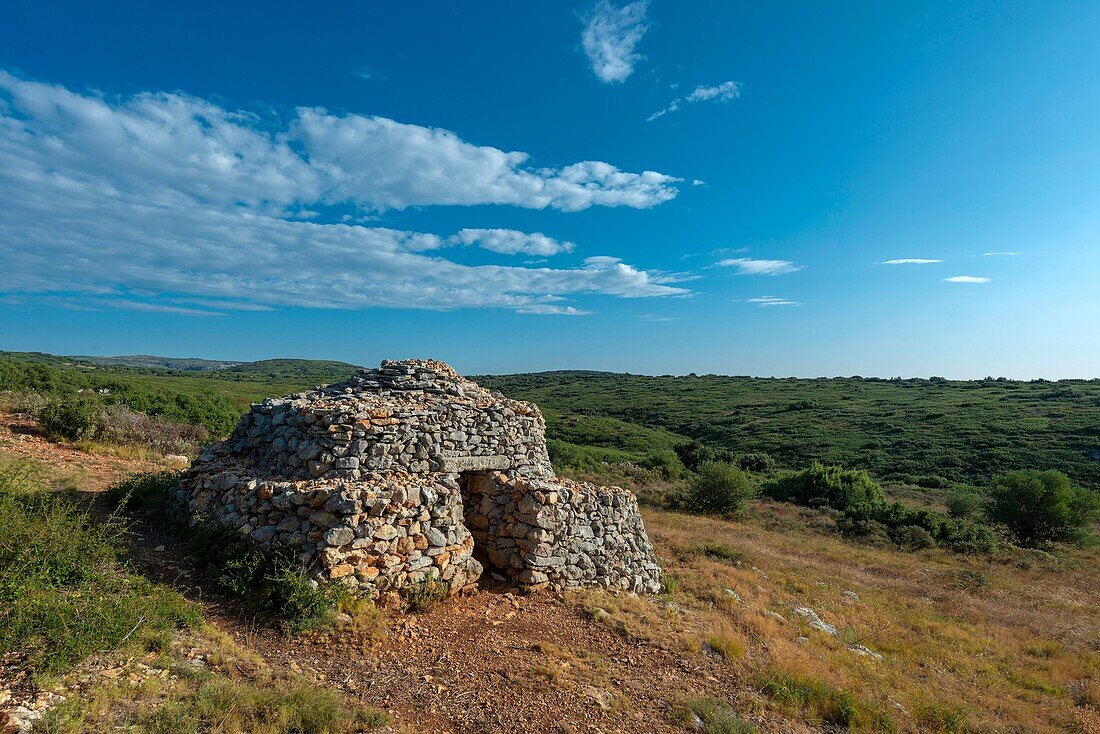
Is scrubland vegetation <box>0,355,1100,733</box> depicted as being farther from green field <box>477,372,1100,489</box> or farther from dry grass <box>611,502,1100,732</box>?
green field <box>477,372,1100,489</box>

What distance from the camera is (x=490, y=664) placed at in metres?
7.08

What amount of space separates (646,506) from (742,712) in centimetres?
1873

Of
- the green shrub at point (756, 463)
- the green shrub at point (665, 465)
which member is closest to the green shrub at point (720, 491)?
the green shrub at point (665, 465)

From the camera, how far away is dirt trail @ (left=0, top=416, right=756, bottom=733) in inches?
240

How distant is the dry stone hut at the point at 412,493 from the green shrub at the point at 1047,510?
80.1 ft

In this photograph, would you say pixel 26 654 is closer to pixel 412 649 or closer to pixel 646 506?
pixel 412 649

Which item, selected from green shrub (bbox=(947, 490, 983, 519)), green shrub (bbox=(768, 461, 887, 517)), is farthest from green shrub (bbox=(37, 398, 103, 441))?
green shrub (bbox=(947, 490, 983, 519))

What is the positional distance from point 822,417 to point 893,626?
5675 centimetres

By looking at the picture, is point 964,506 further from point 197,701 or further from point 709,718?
point 197,701

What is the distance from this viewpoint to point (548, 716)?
6148 mm

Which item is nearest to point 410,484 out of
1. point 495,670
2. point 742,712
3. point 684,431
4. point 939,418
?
point 495,670

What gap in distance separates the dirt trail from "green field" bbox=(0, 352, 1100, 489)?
64.7 ft

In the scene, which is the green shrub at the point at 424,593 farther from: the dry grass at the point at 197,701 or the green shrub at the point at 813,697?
the green shrub at the point at 813,697

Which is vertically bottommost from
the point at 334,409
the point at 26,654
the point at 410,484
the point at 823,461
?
the point at 823,461
